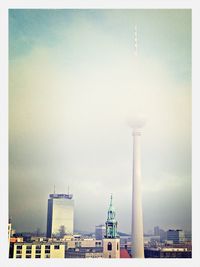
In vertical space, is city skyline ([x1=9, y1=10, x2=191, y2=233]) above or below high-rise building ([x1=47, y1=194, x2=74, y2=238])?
above

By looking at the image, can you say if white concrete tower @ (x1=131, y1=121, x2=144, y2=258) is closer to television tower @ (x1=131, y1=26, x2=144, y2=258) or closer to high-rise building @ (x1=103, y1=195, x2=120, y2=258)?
television tower @ (x1=131, y1=26, x2=144, y2=258)

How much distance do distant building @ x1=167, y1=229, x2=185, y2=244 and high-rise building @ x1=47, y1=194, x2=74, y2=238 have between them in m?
1.13

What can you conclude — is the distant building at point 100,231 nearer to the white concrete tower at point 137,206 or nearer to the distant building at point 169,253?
the white concrete tower at point 137,206

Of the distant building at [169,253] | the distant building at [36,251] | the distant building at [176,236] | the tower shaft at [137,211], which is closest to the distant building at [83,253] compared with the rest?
the distant building at [36,251]

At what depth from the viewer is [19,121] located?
19.9 ft

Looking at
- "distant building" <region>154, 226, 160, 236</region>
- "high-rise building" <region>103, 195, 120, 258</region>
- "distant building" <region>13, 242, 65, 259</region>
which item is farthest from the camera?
"distant building" <region>154, 226, 160, 236</region>

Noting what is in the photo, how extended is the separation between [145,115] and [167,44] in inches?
34.0

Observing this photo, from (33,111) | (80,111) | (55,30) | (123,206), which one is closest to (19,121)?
(33,111)

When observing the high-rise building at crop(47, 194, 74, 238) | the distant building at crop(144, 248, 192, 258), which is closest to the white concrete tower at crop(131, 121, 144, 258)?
the distant building at crop(144, 248, 192, 258)

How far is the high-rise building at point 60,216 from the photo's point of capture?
6.07 m

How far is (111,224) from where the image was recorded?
6.12m

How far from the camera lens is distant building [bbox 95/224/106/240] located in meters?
6.14
